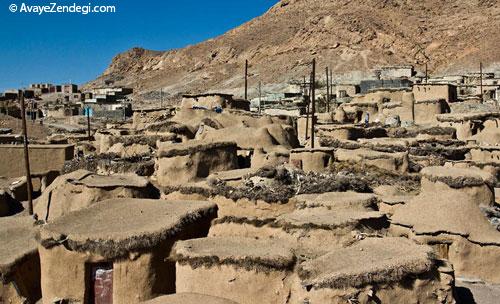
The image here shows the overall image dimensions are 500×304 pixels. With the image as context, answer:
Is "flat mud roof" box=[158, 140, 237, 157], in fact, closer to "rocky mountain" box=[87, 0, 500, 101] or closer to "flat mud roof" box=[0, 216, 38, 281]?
"flat mud roof" box=[0, 216, 38, 281]

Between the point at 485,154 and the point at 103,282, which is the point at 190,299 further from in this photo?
the point at 485,154

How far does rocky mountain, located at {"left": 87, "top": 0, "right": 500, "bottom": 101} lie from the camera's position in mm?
63469

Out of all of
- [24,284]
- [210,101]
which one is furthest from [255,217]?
[210,101]

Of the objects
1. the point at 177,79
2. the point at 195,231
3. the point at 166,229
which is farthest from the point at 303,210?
the point at 177,79

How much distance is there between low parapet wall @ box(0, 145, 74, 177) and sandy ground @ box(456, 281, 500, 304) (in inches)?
462

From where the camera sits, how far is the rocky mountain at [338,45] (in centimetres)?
6347

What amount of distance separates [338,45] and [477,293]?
212ft

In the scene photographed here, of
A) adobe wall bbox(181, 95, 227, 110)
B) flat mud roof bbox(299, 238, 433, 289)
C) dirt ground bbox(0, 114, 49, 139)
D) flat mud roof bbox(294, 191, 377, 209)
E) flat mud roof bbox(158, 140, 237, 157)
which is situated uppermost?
adobe wall bbox(181, 95, 227, 110)

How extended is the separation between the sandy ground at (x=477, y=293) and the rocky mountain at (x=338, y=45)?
49.8 metres

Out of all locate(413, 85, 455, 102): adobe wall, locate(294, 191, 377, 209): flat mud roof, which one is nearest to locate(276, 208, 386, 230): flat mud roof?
locate(294, 191, 377, 209): flat mud roof

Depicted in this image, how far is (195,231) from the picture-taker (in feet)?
27.2

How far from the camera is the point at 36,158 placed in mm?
16234

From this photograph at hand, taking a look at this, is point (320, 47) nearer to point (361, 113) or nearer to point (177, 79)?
point (177, 79)

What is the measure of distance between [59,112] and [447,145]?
35338mm
